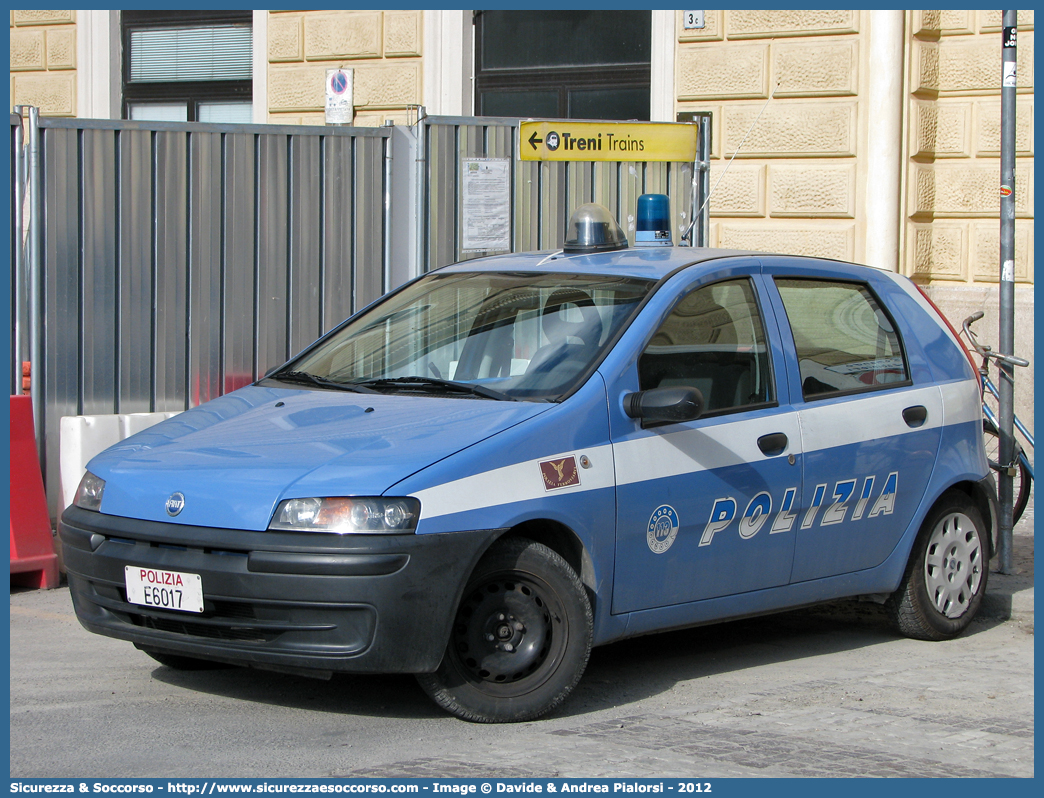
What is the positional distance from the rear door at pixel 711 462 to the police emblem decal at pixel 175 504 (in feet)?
4.69

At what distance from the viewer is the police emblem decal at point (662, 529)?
481 centimetres

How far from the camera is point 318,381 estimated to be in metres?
5.35

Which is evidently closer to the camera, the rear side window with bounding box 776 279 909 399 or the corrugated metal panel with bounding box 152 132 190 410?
the rear side window with bounding box 776 279 909 399

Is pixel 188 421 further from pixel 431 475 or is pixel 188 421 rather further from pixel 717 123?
pixel 717 123

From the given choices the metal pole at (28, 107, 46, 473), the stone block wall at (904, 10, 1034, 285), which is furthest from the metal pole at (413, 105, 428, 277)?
the stone block wall at (904, 10, 1034, 285)

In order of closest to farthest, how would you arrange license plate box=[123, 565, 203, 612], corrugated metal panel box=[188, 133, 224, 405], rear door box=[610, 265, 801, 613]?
license plate box=[123, 565, 203, 612] → rear door box=[610, 265, 801, 613] → corrugated metal panel box=[188, 133, 224, 405]

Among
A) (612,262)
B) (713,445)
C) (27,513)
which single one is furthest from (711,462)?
(27,513)

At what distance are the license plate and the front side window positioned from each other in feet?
5.53

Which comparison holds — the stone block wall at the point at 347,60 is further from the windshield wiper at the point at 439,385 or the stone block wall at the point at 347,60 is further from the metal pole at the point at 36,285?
the windshield wiper at the point at 439,385

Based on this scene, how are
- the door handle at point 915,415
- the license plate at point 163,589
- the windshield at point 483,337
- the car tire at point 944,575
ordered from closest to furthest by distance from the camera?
the license plate at point 163,589 → the windshield at point 483,337 → the door handle at point 915,415 → the car tire at point 944,575

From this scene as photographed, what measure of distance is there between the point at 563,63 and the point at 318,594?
933 cm

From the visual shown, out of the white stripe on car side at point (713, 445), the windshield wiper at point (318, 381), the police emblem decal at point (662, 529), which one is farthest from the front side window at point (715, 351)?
the windshield wiper at point (318, 381)

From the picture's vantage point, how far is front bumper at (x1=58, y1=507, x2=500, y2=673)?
4.16 m

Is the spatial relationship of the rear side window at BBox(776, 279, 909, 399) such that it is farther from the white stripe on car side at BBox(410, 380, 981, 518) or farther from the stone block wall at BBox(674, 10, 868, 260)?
the stone block wall at BBox(674, 10, 868, 260)
